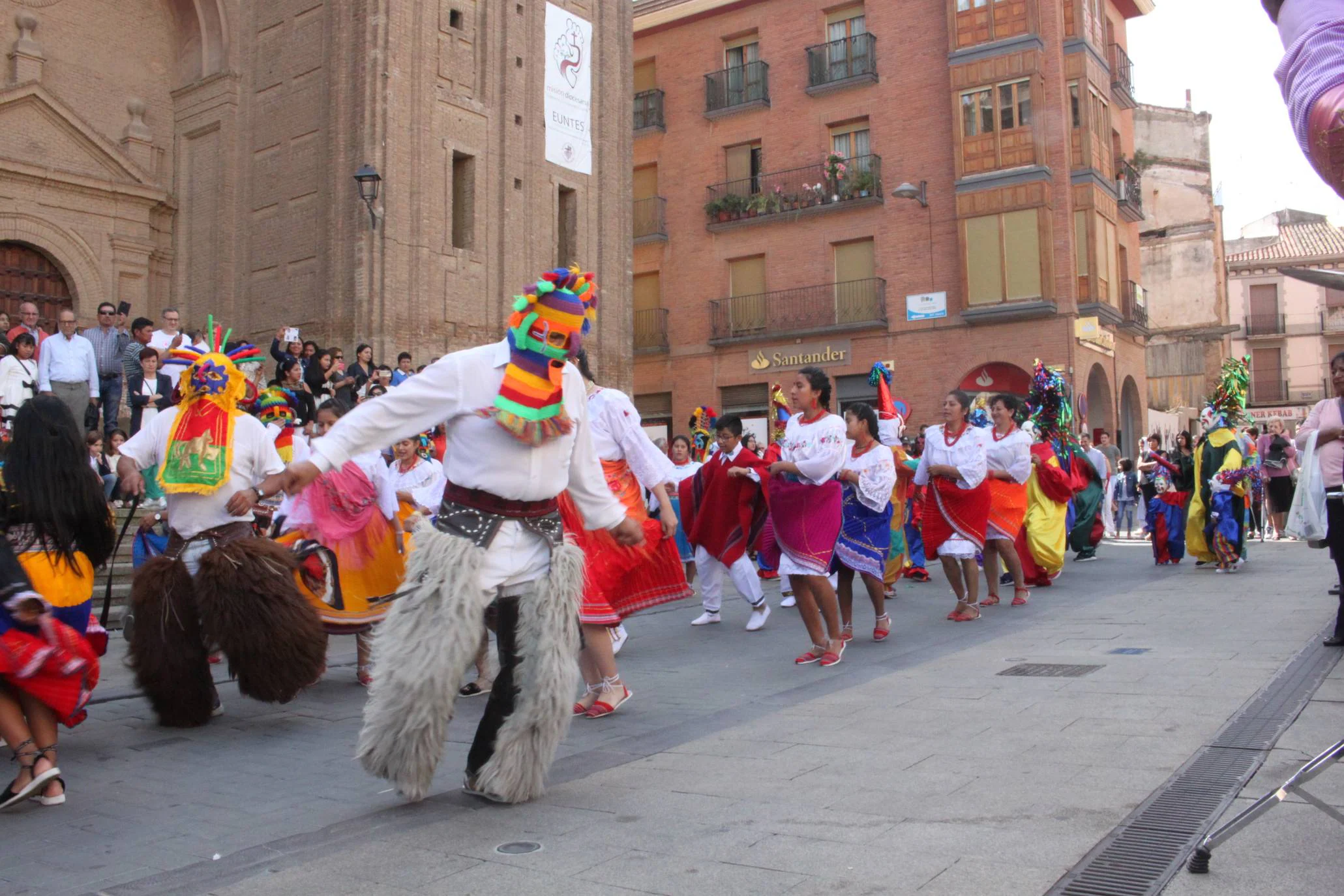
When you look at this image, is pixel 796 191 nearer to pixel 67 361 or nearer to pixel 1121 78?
pixel 1121 78

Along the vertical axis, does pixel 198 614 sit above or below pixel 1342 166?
below

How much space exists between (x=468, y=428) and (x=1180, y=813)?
9.40 feet

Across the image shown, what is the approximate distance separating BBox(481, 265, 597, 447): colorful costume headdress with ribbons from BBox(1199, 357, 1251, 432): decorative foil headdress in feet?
36.1

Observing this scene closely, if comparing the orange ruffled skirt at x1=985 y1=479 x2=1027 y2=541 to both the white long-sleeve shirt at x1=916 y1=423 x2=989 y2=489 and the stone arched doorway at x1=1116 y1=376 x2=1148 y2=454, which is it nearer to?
the white long-sleeve shirt at x1=916 y1=423 x2=989 y2=489

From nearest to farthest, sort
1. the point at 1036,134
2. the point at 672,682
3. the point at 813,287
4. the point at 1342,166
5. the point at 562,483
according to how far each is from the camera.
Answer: the point at 1342,166
the point at 562,483
the point at 672,682
the point at 1036,134
the point at 813,287

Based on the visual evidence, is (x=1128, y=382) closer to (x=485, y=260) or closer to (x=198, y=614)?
(x=485, y=260)

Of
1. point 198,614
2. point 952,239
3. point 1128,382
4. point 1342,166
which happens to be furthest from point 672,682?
point 1128,382

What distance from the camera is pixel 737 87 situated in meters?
34.5

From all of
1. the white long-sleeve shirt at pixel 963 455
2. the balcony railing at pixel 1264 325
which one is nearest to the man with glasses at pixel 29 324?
the white long-sleeve shirt at pixel 963 455

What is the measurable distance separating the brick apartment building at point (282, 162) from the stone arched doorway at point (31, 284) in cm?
4

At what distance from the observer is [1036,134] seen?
29.6m

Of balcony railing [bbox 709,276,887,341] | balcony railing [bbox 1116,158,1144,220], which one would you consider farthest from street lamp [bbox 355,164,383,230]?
balcony railing [bbox 1116,158,1144,220]

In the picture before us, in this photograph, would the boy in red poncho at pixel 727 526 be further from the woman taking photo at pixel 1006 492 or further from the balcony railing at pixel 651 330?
the balcony railing at pixel 651 330

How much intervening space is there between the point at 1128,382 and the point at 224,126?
24.0 metres
